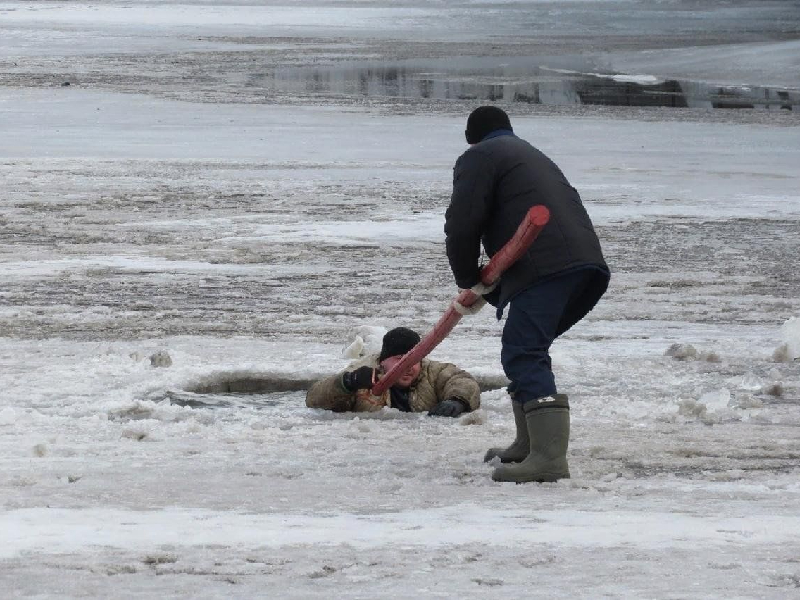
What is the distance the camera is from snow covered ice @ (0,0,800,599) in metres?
4.48

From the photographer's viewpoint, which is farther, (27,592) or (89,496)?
(89,496)

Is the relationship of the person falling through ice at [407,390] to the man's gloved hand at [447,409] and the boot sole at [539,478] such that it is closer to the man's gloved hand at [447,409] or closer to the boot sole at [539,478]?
the man's gloved hand at [447,409]

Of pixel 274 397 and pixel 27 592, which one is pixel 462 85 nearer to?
pixel 274 397

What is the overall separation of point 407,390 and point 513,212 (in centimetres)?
156

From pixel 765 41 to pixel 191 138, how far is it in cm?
2960

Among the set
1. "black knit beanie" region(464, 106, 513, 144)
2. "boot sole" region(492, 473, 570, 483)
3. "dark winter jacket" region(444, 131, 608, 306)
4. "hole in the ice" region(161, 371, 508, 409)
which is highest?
"black knit beanie" region(464, 106, 513, 144)

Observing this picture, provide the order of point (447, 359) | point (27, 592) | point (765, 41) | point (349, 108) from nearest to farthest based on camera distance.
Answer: point (27, 592)
point (447, 359)
point (349, 108)
point (765, 41)

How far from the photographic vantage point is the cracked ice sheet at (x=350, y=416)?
4.45 m

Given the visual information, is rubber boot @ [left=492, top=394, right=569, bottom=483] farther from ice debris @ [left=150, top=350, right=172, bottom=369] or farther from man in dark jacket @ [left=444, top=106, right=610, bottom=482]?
ice debris @ [left=150, top=350, right=172, bottom=369]

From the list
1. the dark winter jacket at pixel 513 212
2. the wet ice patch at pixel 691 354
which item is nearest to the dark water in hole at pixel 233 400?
the dark winter jacket at pixel 513 212

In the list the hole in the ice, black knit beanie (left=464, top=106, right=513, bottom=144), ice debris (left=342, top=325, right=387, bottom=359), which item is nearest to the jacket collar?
black knit beanie (left=464, top=106, right=513, bottom=144)

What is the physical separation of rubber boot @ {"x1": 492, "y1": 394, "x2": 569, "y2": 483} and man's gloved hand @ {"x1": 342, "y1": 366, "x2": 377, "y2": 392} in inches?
41.7

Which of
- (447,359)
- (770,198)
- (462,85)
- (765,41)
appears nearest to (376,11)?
(765,41)

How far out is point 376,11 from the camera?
3206 inches
